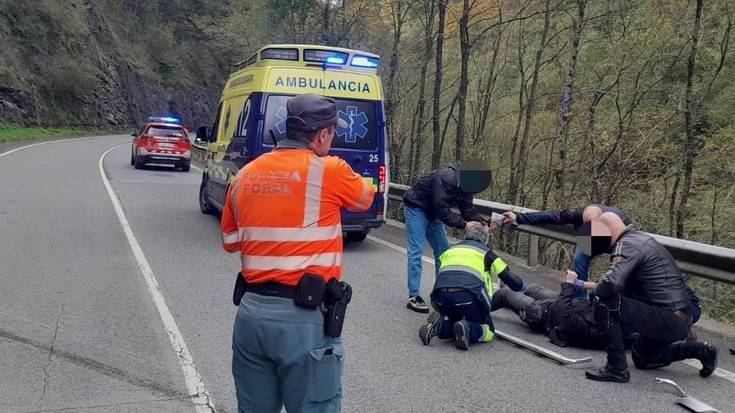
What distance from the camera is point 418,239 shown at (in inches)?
264

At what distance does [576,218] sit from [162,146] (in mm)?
18845

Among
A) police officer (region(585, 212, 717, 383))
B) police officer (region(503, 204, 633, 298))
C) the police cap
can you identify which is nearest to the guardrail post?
police officer (region(503, 204, 633, 298))

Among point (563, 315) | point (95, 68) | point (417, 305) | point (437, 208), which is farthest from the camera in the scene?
point (95, 68)

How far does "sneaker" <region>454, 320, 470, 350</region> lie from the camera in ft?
17.7

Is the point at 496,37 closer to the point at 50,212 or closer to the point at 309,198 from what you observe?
the point at 50,212

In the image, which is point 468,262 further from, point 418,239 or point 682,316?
point 682,316

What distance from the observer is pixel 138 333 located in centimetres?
558

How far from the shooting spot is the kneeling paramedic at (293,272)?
8.60ft

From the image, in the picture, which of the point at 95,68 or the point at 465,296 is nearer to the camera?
the point at 465,296

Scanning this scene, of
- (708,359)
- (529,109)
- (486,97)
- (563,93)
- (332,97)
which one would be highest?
(486,97)

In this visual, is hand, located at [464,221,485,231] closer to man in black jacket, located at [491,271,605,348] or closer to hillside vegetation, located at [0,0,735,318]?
man in black jacket, located at [491,271,605,348]

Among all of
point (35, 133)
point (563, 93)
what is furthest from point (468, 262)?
point (35, 133)

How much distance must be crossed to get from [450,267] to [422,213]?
45.3 inches

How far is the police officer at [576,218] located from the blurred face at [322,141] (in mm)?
3167
